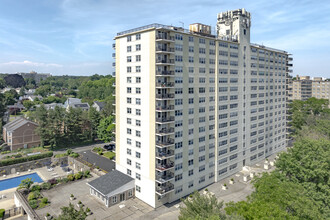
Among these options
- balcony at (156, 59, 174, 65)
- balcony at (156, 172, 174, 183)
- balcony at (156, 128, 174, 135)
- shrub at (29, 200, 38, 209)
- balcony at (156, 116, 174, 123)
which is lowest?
shrub at (29, 200, 38, 209)

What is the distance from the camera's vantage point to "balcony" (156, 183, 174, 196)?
45362mm

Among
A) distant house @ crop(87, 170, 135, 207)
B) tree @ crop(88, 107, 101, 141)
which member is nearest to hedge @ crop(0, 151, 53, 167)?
tree @ crop(88, 107, 101, 141)

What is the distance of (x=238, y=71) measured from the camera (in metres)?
63.4

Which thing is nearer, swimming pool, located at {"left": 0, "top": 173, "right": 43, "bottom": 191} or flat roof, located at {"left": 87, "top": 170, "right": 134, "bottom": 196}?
flat roof, located at {"left": 87, "top": 170, "right": 134, "bottom": 196}

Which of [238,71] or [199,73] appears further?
[238,71]

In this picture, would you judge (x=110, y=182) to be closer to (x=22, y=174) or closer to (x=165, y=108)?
(x=165, y=108)

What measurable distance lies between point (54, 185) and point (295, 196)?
51.7m

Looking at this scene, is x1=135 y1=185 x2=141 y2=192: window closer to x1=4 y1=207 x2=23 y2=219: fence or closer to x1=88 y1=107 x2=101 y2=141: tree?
x1=4 y1=207 x2=23 y2=219: fence

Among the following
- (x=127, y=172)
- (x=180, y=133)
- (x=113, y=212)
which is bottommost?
(x=113, y=212)

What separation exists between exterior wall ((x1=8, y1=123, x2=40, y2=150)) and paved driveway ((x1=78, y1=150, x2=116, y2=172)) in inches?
887

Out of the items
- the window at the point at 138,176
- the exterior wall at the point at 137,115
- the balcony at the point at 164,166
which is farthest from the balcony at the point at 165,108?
the window at the point at 138,176

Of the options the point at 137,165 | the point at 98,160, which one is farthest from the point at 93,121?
the point at 137,165

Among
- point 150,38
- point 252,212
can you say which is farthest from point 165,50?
point 252,212

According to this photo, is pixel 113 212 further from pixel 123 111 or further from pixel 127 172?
pixel 123 111
